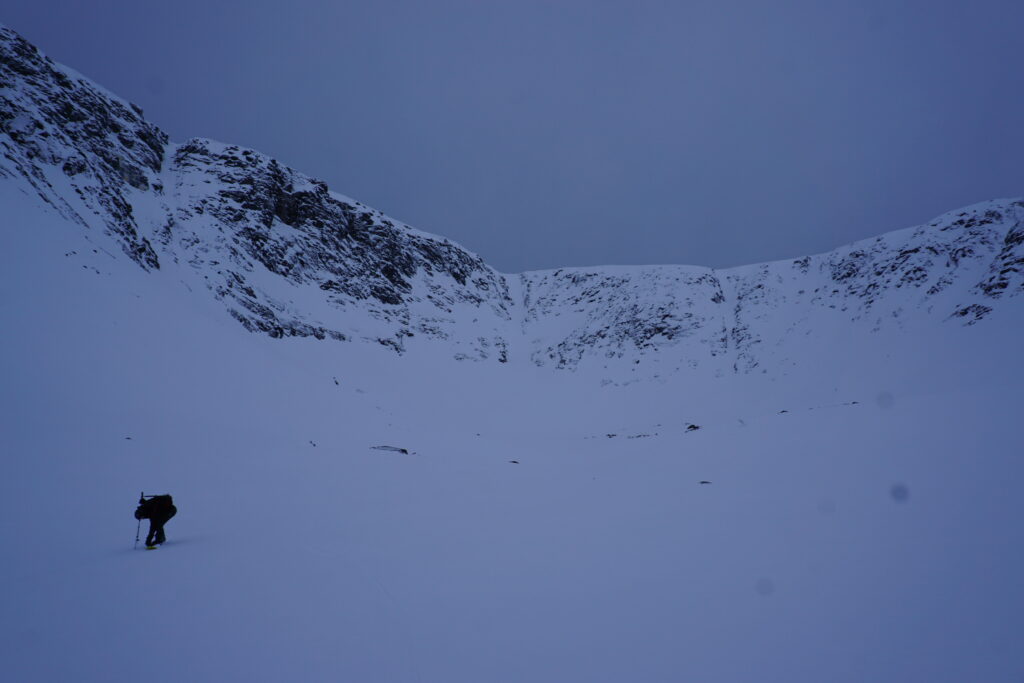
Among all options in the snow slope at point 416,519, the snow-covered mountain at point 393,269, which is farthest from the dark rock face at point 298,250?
the snow slope at point 416,519

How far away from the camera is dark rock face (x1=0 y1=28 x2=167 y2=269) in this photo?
2534 cm

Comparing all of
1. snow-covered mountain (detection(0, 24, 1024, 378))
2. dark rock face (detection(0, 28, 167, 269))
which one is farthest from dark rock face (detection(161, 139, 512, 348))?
dark rock face (detection(0, 28, 167, 269))

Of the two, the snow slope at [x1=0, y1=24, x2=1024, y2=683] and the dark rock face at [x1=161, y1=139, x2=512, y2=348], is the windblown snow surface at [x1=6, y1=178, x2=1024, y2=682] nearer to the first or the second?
the snow slope at [x1=0, y1=24, x2=1024, y2=683]

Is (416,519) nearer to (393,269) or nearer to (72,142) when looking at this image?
(72,142)

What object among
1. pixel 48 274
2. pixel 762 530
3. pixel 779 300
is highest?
pixel 779 300

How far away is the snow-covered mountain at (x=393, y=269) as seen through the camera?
3158 centimetres

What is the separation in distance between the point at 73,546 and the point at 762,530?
11333 millimetres

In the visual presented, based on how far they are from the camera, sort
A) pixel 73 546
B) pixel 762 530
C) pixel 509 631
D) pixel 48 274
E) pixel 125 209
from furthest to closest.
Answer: pixel 125 209, pixel 48 274, pixel 762 530, pixel 73 546, pixel 509 631

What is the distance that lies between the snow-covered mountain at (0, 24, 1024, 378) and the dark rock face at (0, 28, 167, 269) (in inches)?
6.2

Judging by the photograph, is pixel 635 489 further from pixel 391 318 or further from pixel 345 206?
pixel 345 206

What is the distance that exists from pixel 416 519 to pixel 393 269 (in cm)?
5059

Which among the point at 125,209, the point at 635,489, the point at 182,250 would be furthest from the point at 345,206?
the point at 635,489

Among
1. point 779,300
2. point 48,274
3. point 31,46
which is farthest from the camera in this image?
point 779,300

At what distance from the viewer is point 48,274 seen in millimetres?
16797
